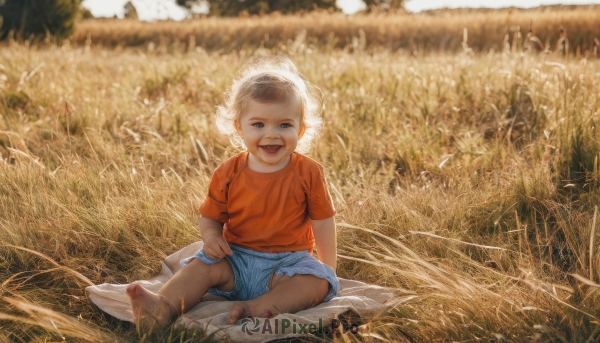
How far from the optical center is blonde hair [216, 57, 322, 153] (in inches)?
91.4

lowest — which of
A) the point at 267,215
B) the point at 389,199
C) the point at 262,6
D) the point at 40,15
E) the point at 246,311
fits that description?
the point at 246,311

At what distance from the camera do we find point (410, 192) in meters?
3.15

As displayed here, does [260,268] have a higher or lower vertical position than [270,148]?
lower

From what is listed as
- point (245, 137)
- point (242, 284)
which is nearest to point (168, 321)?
point (242, 284)

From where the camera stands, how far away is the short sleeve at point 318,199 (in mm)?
2436

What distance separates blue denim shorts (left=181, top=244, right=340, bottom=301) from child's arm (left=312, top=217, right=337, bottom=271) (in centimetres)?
6

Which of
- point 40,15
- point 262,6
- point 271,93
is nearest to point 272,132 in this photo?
point 271,93

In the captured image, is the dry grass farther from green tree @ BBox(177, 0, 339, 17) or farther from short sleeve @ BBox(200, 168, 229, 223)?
green tree @ BBox(177, 0, 339, 17)

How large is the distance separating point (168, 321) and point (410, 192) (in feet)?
4.87

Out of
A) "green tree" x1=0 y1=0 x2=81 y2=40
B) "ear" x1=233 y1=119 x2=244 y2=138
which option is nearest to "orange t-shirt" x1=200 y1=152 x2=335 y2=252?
"ear" x1=233 y1=119 x2=244 y2=138

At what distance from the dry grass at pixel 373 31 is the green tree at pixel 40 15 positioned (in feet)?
4.17

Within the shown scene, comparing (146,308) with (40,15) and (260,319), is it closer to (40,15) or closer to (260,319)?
(260,319)

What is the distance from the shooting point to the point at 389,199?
2955 mm

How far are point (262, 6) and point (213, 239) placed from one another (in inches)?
1173
